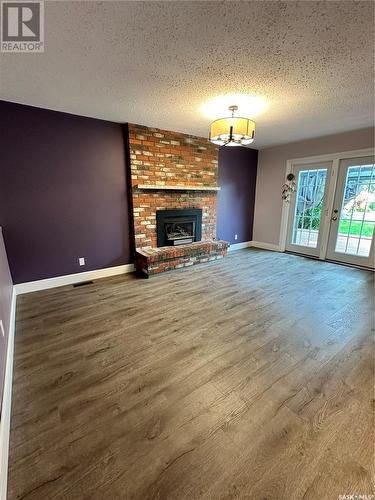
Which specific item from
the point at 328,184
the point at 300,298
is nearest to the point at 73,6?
the point at 300,298

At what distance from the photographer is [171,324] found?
2.34m

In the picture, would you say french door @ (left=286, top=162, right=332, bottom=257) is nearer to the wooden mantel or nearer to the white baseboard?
the wooden mantel

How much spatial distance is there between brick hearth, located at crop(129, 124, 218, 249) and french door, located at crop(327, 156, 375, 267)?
2441 millimetres

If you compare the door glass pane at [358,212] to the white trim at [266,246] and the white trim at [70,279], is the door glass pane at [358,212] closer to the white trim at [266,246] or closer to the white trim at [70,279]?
the white trim at [266,246]

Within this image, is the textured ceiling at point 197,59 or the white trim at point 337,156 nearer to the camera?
the textured ceiling at point 197,59

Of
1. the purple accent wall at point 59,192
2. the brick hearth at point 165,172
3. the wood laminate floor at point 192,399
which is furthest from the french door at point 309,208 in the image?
the purple accent wall at point 59,192

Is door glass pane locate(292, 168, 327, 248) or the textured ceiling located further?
door glass pane locate(292, 168, 327, 248)

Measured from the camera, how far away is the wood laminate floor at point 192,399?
1.07 m

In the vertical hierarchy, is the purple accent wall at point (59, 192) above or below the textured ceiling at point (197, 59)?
below

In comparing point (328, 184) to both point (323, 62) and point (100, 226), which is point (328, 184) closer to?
point (323, 62)

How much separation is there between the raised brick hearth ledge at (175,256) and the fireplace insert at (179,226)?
17 cm

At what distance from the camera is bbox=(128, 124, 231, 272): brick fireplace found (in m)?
3.70

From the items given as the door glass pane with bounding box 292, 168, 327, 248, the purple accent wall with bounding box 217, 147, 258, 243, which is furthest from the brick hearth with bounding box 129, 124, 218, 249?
the door glass pane with bounding box 292, 168, 327, 248

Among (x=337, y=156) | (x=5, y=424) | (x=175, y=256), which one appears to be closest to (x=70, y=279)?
(x=175, y=256)
